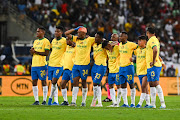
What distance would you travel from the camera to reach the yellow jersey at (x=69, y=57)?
54.3 ft

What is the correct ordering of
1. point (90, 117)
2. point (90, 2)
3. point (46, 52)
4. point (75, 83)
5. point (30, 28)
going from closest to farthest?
point (90, 117) → point (75, 83) → point (46, 52) → point (30, 28) → point (90, 2)

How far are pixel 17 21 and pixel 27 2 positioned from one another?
1.60 metres

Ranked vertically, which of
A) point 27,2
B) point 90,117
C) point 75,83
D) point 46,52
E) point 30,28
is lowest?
point 90,117

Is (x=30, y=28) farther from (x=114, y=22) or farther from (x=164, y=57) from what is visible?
(x=164, y=57)

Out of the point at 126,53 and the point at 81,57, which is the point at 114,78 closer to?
the point at 126,53

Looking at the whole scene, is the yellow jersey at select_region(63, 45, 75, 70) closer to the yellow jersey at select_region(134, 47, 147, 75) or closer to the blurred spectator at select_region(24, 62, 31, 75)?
the yellow jersey at select_region(134, 47, 147, 75)

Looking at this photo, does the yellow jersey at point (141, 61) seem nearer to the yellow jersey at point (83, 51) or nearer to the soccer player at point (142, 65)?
the soccer player at point (142, 65)

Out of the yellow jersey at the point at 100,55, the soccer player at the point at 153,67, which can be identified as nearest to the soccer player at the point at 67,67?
the yellow jersey at the point at 100,55

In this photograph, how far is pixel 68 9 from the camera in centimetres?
3244

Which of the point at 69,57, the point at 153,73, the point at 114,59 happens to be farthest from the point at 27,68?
the point at 153,73

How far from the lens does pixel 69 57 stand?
16.7m

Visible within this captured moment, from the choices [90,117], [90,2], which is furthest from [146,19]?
[90,117]

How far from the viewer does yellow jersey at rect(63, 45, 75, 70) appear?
54.3 ft

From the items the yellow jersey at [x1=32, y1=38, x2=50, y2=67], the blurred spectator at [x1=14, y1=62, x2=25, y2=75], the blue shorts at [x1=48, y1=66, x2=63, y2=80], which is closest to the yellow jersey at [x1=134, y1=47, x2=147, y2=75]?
the blue shorts at [x1=48, y1=66, x2=63, y2=80]
